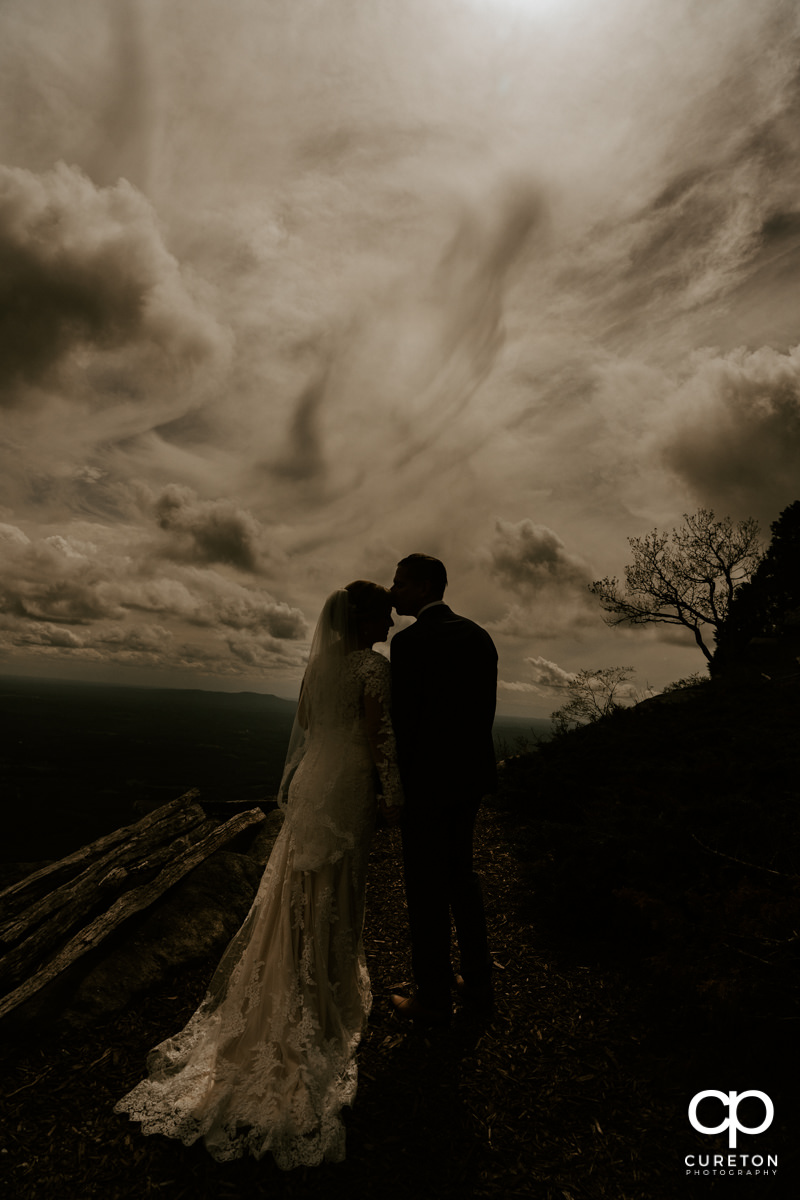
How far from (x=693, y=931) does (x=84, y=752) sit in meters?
116

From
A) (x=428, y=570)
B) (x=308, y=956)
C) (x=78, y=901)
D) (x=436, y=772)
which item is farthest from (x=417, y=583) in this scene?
(x=78, y=901)

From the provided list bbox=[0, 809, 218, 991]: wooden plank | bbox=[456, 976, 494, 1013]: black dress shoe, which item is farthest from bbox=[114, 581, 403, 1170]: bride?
bbox=[0, 809, 218, 991]: wooden plank

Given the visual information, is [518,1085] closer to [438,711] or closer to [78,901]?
[438,711]

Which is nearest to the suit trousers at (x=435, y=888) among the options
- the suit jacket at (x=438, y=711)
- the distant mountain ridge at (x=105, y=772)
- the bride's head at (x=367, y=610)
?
the suit jacket at (x=438, y=711)

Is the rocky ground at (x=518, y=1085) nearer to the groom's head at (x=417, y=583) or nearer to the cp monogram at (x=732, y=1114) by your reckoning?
the cp monogram at (x=732, y=1114)

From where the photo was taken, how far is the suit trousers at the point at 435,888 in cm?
380

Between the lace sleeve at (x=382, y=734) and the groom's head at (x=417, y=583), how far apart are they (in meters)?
0.65

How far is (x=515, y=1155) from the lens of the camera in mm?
2891

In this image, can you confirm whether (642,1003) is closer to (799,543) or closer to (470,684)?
(470,684)

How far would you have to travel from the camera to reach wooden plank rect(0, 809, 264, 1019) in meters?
3.95

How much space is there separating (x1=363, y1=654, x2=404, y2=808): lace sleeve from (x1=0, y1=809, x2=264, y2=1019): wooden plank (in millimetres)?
2871

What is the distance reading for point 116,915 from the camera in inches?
185

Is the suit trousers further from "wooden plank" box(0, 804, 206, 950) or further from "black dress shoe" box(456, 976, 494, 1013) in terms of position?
"wooden plank" box(0, 804, 206, 950)

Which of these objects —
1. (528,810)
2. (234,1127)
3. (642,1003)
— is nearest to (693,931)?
(642,1003)
